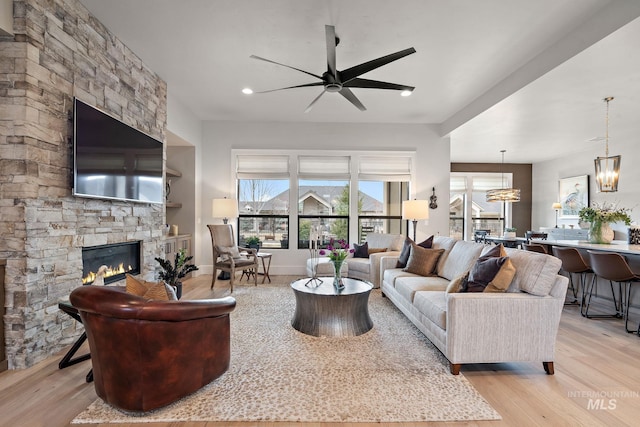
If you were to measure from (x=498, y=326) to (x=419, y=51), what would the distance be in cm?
307

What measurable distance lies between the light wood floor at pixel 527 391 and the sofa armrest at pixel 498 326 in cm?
20

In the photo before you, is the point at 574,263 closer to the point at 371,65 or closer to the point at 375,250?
the point at 375,250

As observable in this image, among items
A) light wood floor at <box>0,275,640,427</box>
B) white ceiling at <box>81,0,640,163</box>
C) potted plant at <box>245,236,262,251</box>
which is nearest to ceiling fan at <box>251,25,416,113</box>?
white ceiling at <box>81,0,640,163</box>

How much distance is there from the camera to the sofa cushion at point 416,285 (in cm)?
330

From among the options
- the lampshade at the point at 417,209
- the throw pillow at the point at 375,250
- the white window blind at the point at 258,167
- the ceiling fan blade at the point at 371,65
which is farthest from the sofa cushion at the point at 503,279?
the white window blind at the point at 258,167

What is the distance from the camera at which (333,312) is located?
10.4 feet

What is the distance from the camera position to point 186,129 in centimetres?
570

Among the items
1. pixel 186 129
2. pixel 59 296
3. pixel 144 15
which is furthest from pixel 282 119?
pixel 59 296

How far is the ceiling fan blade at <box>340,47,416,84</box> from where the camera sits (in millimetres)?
2902

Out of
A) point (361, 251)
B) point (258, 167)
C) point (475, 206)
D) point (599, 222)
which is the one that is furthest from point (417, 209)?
point (475, 206)

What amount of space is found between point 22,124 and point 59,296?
1.46 meters

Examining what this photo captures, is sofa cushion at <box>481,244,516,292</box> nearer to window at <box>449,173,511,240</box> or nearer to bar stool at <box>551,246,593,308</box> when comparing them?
bar stool at <box>551,246,593,308</box>

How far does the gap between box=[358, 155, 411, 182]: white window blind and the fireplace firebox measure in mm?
4352

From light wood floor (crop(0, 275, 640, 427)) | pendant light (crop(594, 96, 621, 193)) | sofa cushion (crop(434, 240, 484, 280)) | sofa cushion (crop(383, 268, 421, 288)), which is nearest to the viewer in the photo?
light wood floor (crop(0, 275, 640, 427))
